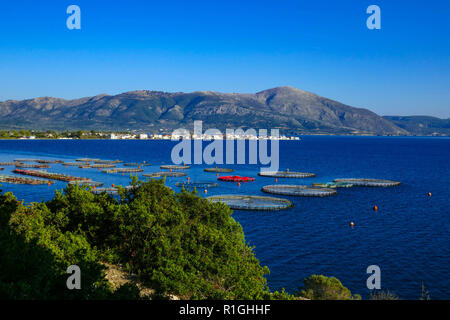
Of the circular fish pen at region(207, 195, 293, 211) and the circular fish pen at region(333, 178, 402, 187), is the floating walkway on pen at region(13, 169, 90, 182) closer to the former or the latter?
the circular fish pen at region(207, 195, 293, 211)

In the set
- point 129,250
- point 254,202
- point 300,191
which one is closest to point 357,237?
point 254,202

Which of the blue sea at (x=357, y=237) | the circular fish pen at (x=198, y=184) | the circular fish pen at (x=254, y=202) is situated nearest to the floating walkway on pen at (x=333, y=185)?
the blue sea at (x=357, y=237)

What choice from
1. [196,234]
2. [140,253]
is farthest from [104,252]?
[196,234]

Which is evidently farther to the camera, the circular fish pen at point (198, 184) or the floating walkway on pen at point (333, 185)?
the floating walkway on pen at point (333, 185)

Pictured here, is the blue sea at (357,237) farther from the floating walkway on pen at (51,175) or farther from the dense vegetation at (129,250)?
the dense vegetation at (129,250)

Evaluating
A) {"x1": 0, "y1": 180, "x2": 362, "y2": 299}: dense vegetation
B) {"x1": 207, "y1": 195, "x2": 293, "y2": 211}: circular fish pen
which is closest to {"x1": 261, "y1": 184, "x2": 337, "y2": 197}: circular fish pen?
{"x1": 207, "y1": 195, "x2": 293, "y2": 211}: circular fish pen

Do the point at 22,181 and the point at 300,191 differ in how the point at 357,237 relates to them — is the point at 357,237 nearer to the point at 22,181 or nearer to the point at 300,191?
the point at 300,191
